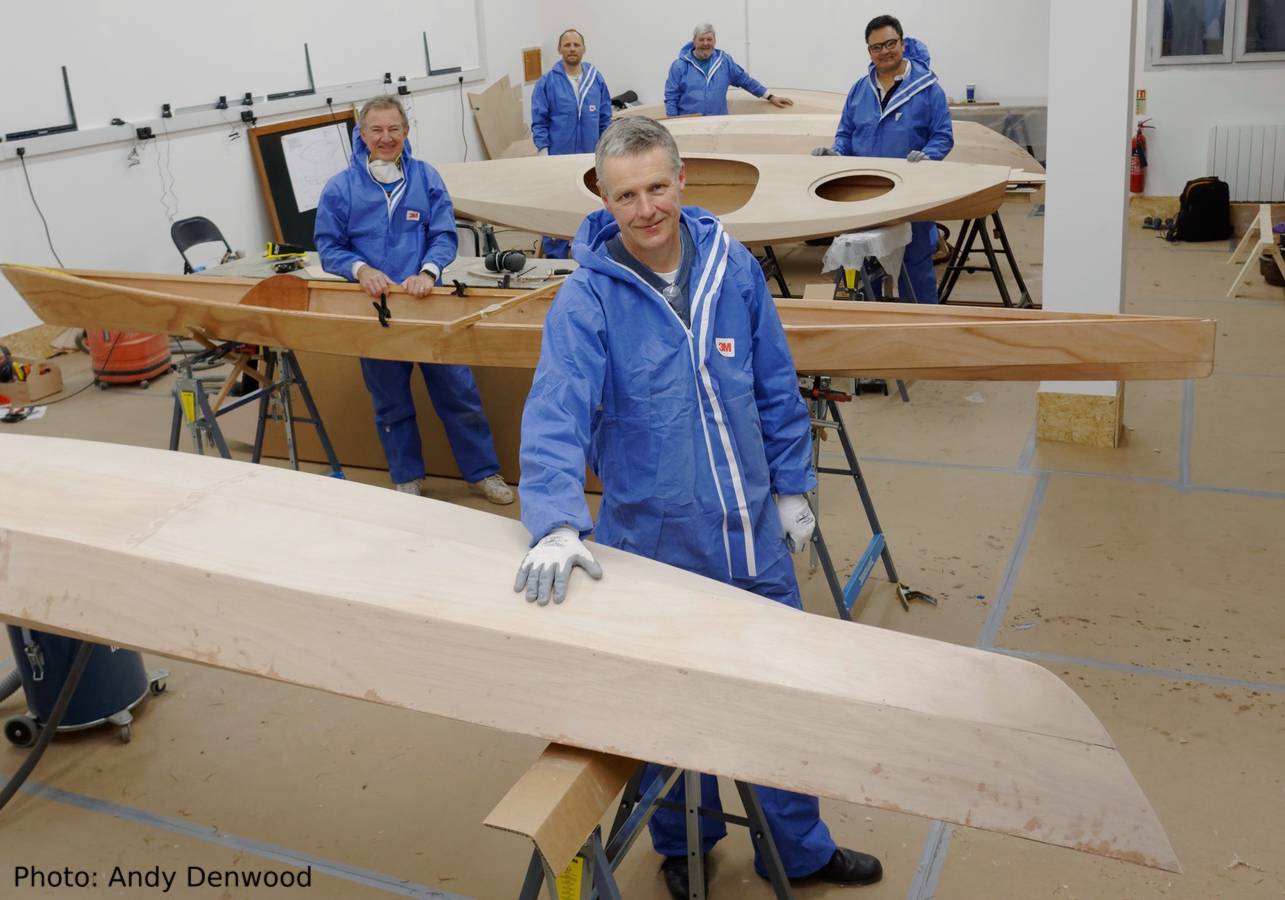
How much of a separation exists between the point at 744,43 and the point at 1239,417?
24.1ft

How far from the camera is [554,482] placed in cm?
204

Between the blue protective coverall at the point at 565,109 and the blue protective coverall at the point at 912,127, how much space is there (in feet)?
8.79

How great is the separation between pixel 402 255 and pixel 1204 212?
6611mm

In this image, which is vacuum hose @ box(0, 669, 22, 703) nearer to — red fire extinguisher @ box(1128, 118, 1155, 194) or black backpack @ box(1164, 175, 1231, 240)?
black backpack @ box(1164, 175, 1231, 240)

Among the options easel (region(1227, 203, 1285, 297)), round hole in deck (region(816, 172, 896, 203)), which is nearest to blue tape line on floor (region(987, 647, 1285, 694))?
round hole in deck (region(816, 172, 896, 203))

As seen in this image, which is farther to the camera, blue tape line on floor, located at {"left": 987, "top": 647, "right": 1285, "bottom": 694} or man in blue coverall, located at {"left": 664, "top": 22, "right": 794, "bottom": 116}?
man in blue coverall, located at {"left": 664, "top": 22, "right": 794, "bottom": 116}

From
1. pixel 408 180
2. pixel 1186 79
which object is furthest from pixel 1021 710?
pixel 1186 79

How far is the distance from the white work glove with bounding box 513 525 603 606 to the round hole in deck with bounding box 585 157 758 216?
4896 mm

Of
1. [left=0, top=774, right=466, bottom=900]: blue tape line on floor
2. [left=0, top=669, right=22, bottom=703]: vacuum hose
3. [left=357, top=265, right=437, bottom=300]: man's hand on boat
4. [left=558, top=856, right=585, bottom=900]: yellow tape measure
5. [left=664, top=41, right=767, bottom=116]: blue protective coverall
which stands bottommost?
[left=0, top=774, right=466, bottom=900]: blue tape line on floor

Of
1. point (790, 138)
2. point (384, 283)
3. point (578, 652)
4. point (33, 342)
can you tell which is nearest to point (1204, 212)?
point (790, 138)

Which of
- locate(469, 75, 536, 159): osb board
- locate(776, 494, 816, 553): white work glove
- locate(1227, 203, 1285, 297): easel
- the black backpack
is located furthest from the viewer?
locate(469, 75, 536, 159): osb board

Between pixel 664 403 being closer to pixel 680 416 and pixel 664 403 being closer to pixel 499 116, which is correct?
pixel 680 416

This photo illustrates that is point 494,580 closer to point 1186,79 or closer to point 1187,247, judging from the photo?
point 1187,247

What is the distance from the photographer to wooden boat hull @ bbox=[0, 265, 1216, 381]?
3309 millimetres
